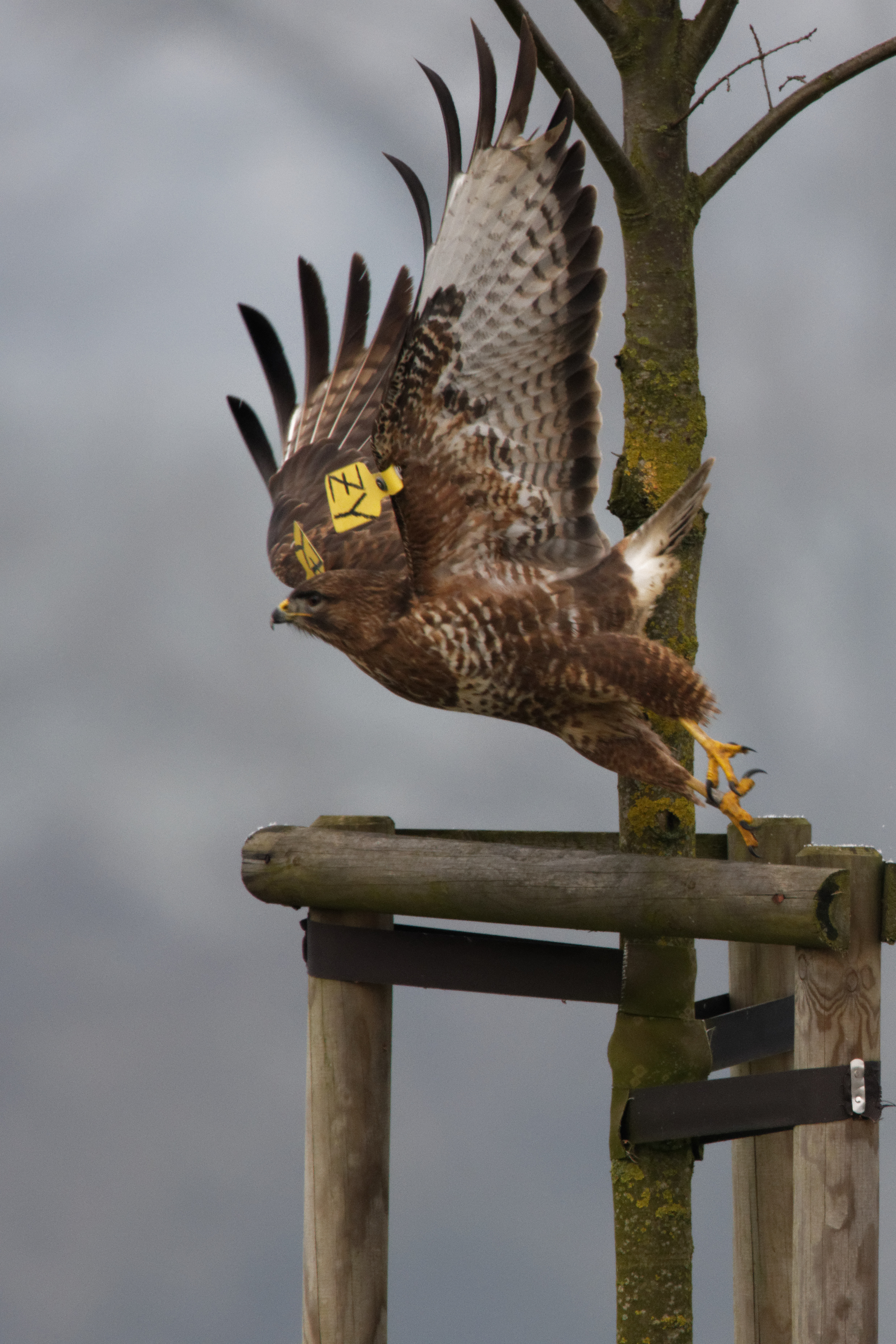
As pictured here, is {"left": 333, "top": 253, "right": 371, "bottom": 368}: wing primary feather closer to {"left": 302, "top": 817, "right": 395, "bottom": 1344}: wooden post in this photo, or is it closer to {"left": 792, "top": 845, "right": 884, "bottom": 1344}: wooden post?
{"left": 302, "top": 817, "right": 395, "bottom": 1344}: wooden post

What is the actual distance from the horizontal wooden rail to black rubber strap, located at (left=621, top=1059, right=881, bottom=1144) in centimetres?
25

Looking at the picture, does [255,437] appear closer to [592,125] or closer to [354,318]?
[354,318]

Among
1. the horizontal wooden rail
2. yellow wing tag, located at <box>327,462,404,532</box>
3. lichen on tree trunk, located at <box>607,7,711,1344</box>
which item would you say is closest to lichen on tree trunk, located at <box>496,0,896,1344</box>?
lichen on tree trunk, located at <box>607,7,711,1344</box>

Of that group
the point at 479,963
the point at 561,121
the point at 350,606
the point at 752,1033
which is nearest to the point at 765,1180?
the point at 752,1033

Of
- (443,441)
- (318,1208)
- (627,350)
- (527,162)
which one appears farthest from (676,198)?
(318,1208)

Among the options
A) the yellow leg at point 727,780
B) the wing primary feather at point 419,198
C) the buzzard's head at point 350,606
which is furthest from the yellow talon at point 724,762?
the wing primary feather at point 419,198

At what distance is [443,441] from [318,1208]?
1647mm

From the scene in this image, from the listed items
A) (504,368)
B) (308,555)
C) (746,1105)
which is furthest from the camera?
(308,555)

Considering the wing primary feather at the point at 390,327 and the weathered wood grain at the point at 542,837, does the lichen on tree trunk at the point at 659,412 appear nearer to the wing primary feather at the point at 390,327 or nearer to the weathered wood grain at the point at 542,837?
the weathered wood grain at the point at 542,837

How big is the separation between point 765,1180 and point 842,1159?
2.75ft

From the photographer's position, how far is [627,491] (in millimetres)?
3330

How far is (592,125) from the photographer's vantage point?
126 inches

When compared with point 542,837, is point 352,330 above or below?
above

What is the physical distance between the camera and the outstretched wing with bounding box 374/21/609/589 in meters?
2.85
